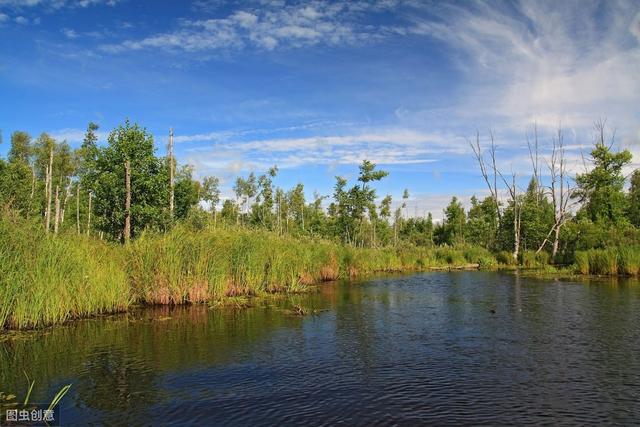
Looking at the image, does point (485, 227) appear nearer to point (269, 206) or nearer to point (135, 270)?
point (269, 206)

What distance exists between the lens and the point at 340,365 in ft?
31.0

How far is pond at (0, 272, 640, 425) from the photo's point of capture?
23.1 feet

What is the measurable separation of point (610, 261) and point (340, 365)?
23.5 meters

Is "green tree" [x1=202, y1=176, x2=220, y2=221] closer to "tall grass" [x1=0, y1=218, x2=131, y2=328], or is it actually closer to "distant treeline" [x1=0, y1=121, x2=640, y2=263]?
"distant treeline" [x1=0, y1=121, x2=640, y2=263]

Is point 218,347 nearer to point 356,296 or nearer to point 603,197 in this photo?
point 356,296

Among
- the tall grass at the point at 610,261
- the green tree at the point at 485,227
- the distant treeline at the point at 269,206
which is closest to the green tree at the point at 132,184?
the distant treeline at the point at 269,206

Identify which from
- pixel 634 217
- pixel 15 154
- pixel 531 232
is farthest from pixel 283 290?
pixel 15 154

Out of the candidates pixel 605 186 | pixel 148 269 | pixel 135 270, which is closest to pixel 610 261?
pixel 605 186

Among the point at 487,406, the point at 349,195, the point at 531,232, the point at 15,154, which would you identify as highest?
the point at 15,154

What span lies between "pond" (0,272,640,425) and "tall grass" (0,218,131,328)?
0.56 meters

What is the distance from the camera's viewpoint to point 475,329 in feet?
41.5

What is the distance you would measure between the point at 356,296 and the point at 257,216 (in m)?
29.6

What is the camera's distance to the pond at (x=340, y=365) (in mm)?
7027

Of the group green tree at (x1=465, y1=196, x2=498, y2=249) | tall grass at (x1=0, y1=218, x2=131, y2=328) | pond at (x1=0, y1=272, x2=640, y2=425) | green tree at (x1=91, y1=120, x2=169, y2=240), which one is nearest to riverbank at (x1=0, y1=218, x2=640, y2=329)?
tall grass at (x1=0, y1=218, x2=131, y2=328)
